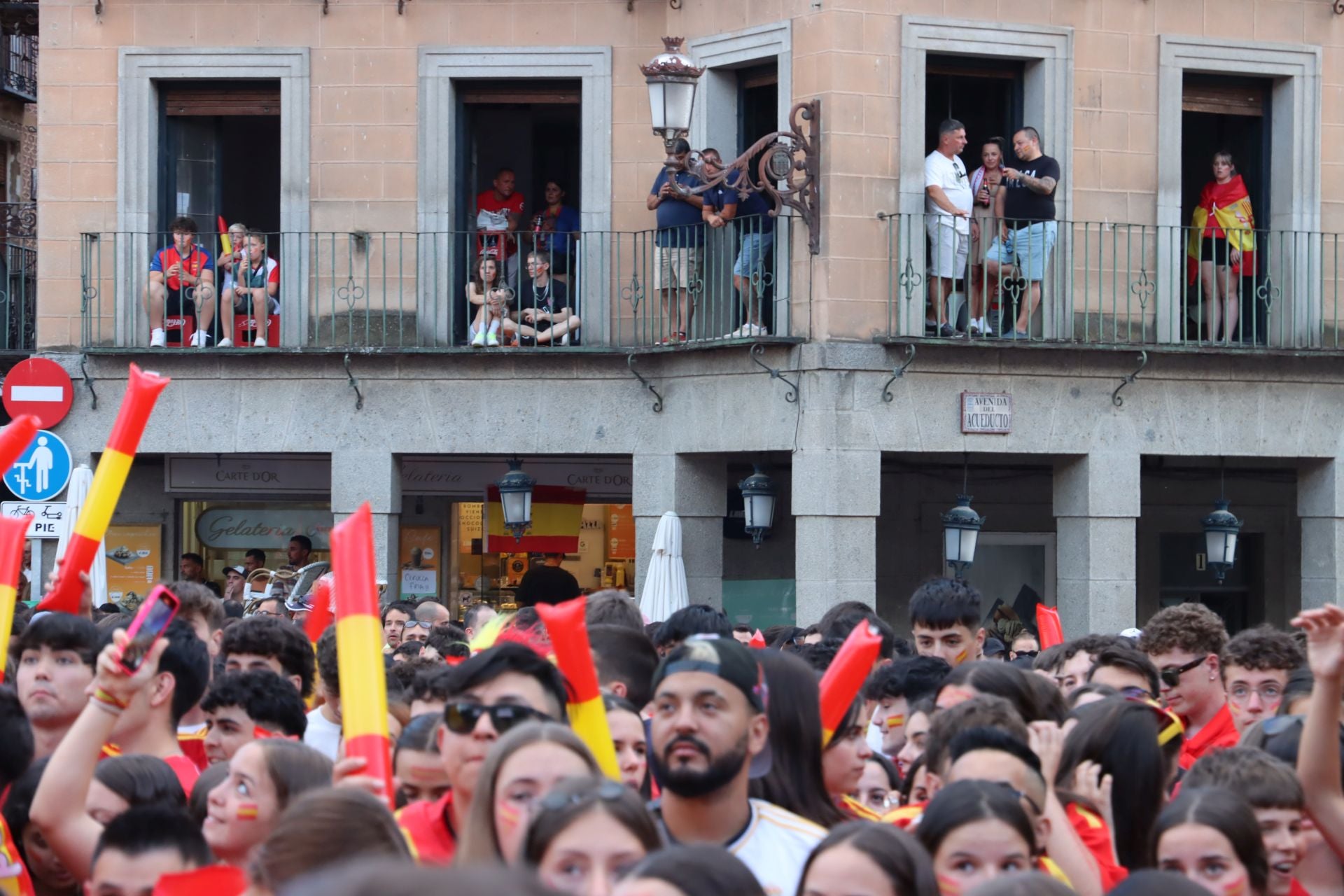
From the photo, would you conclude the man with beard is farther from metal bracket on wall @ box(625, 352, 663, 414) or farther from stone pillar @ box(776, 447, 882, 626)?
metal bracket on wall @ box(625, 352, 663, 414)

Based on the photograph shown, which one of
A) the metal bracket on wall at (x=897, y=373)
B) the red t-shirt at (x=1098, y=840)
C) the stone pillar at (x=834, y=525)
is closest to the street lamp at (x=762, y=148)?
the metal bracket on wall at (x=897, y=373)

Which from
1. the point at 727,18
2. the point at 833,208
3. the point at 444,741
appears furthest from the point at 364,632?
the point at 727,18

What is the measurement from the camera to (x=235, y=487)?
19.6 metres

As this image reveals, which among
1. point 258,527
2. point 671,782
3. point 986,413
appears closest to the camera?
point 671,782

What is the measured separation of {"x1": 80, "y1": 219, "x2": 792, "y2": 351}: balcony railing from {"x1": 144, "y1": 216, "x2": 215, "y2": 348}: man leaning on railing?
76 millimetres

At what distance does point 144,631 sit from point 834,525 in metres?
11.5

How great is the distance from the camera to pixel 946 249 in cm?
1673

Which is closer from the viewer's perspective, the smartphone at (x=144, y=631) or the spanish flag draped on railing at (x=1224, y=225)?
the smartphone at (x=144, y=631)

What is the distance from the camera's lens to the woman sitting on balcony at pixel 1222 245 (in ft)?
57.9

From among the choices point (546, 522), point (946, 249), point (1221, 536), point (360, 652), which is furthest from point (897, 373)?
point (360, 652)

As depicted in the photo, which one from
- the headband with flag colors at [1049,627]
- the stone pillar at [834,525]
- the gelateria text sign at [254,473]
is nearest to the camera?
the headband with flag colors at [1049,627]

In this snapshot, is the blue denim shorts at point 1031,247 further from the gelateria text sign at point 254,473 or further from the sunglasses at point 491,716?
the sunglasses at point 491,716

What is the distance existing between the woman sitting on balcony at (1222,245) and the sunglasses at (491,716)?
13.4 m

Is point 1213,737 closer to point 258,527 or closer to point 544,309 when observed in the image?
point 544,309
